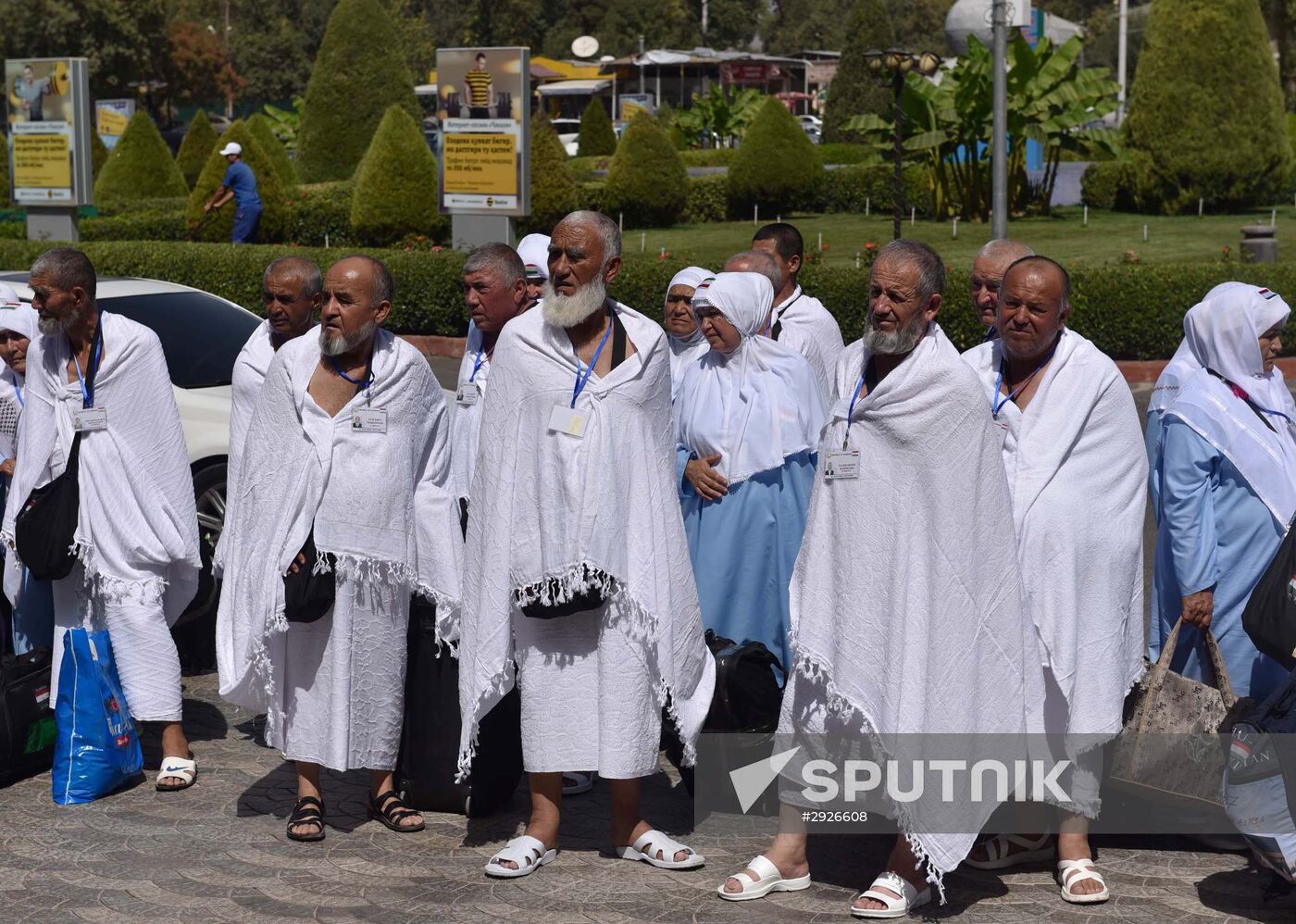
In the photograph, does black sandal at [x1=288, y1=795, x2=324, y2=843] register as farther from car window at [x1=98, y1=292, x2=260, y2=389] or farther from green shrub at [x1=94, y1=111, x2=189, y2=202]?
green shrub at [x1=94, y1=111, x2=189, y2=202]

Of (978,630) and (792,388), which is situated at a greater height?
(792,388)

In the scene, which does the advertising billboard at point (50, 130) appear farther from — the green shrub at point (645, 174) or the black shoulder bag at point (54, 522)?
the black shoulder bag at point (54, 522)

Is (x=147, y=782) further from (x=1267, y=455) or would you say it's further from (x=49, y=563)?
(x=1267, y=455)

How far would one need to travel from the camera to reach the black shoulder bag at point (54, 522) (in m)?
5.89

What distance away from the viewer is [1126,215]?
101ft

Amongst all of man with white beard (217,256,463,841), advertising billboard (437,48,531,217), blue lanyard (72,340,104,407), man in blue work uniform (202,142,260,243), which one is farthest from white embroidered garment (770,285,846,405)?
man in blue work uniform (202,142,260,243)

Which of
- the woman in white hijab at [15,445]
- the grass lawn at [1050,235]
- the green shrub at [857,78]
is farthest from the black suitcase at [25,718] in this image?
the green shrub at [857,78]

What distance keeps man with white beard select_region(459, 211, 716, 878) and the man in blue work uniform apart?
53.8ft

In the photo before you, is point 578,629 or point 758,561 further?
point 758,561

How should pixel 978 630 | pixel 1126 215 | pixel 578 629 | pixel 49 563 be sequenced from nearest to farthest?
pixel 978 630, pixel 578 629, pixel 49 563, pixel 1126 215

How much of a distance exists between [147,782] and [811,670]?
8.81 ft

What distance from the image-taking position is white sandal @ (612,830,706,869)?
5.08 metres

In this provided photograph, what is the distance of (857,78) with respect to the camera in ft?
139

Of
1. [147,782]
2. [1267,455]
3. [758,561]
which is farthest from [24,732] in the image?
[1267,455]
